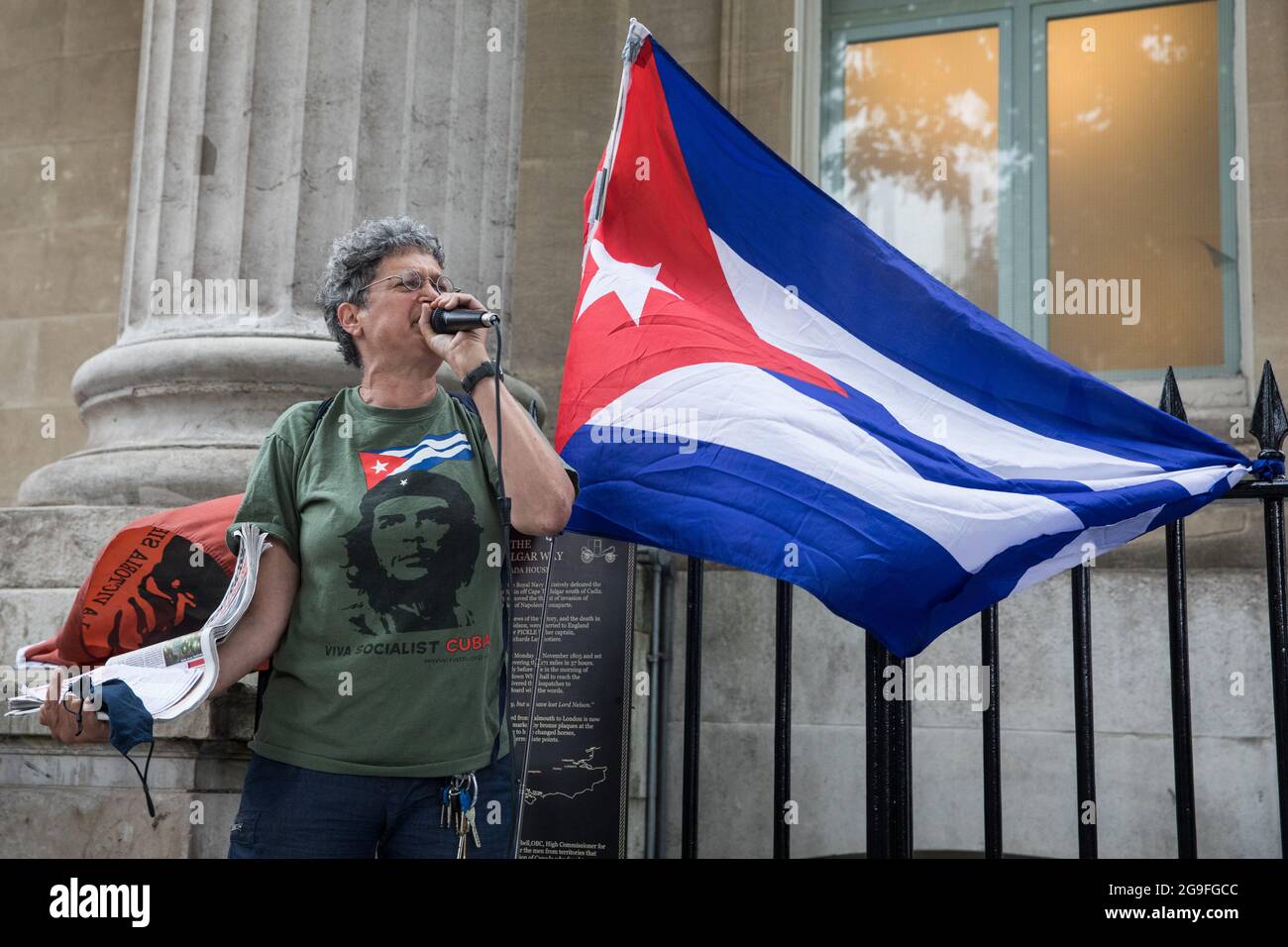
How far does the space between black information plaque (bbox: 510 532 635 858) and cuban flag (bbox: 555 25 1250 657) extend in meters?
0.79

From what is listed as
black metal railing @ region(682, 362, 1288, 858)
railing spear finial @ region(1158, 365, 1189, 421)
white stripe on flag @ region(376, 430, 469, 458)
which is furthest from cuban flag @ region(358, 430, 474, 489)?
railing spear finial @ region(1158, 365, 1189, 421)

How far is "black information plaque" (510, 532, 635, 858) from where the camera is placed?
191 inches

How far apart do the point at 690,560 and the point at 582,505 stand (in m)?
0.62

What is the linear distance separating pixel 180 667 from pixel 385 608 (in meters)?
0.47

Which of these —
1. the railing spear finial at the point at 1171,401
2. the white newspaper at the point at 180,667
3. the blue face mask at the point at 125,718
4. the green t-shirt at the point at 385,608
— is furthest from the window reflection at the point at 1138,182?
the blue face mask at the point at 125,718

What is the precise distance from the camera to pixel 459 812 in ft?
10.0

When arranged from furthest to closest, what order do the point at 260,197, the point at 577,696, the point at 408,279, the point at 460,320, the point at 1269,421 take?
the point at 260,197, the point at 577,696, the point at 1269,421, the point at 408,279, the point at 460,320

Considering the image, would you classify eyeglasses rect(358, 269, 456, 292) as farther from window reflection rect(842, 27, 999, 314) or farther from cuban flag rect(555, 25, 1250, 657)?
window reflection rect(842, 27, 999, 314)

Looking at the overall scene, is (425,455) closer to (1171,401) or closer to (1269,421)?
(1171,401)

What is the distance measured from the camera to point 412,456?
3258 millimetres

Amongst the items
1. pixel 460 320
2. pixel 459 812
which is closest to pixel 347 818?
pixel 459 812

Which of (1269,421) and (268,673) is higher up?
(1269,421)

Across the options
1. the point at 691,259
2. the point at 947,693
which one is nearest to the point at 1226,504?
the point at 947,693
